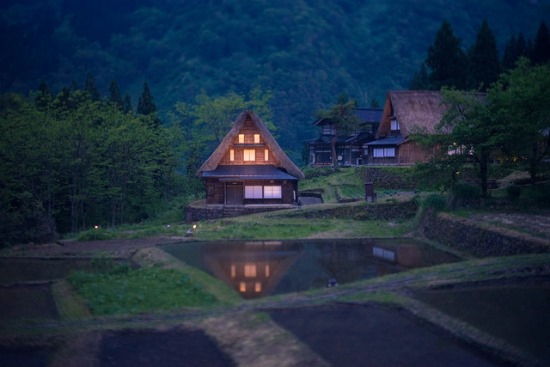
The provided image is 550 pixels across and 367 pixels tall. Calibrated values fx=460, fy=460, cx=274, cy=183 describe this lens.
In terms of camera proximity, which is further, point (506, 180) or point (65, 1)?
A: point (65, 1)

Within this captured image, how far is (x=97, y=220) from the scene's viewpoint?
3438 centimetres

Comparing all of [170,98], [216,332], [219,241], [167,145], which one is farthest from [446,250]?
[170,98]

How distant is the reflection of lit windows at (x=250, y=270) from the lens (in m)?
15.3

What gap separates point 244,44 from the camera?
89.1 meters

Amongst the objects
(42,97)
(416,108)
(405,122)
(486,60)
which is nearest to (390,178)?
(405,122)

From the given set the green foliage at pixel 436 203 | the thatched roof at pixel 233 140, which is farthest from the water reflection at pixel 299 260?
the thatched roof at pixel 233 140

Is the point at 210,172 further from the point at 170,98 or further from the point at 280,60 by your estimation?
the point at 280,60

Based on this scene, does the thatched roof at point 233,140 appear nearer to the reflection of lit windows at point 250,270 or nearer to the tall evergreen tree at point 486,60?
the reflection of lit windows at point 250,270

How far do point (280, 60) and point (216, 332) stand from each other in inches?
2968

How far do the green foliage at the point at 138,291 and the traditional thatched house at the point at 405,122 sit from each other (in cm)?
2835

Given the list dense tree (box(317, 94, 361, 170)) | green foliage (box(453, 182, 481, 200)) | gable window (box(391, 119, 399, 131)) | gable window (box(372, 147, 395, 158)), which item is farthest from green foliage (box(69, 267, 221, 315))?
dense tree (box(317, 94, 361, 170))

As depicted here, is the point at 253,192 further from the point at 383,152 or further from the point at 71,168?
the point at 383,152

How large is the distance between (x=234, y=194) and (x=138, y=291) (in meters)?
20.4

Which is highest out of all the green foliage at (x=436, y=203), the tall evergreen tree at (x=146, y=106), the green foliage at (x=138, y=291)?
the tall evergreen tree at (x=146, y=106)
